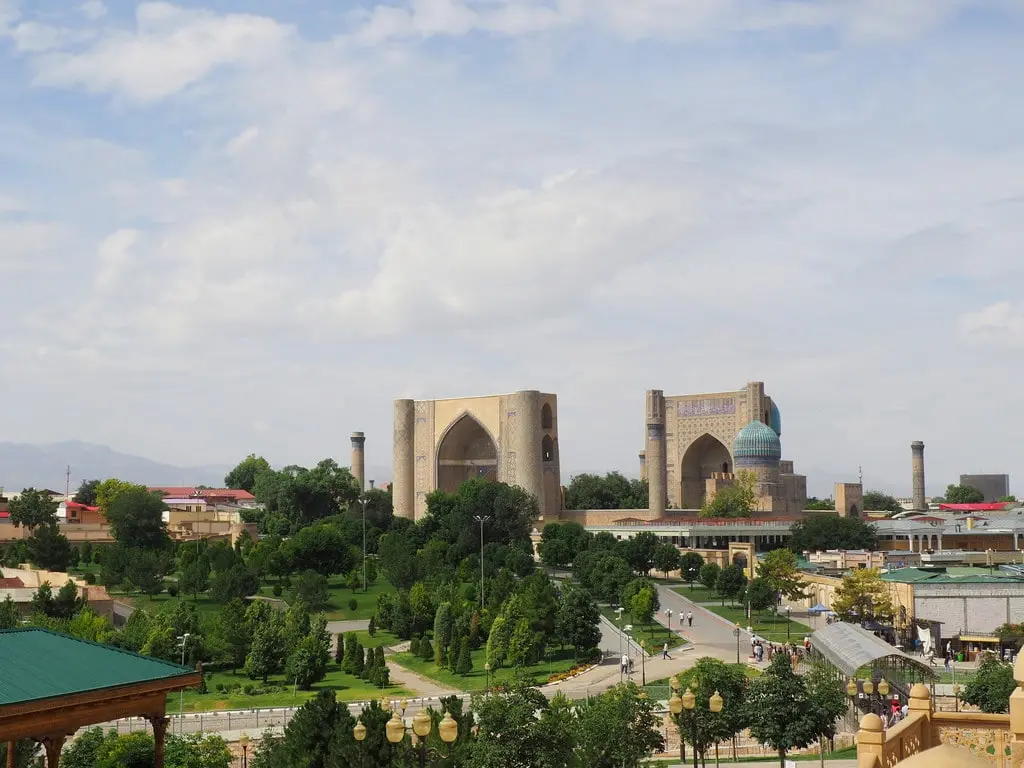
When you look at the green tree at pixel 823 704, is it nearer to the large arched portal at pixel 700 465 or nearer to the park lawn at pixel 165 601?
the park lawn at pixel 165 601

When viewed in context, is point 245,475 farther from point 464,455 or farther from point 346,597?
point 346,597

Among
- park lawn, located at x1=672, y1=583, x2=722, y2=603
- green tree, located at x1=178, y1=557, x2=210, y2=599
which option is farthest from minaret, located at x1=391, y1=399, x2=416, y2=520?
green tree, located at x1=178, y1=557, x2=210, y2=599

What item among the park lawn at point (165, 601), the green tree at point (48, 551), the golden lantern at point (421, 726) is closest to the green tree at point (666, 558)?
the park lawn at point (165, 601)

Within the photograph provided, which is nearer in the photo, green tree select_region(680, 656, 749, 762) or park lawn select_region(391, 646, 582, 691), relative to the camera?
green tree select_region(680, 656, 749, 762)

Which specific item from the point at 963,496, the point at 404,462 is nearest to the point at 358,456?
the point at 404,462

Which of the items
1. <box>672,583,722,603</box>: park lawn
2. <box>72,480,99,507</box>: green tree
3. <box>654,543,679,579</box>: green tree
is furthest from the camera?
<box>72,480,99,507</box>: green tree

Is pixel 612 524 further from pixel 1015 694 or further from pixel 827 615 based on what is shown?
pixel 1015 694

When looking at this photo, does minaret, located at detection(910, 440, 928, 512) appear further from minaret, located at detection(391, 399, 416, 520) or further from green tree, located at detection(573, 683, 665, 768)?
green tree, located at detection(573, 683, 665, 768)
